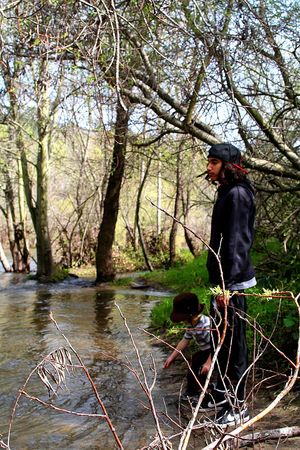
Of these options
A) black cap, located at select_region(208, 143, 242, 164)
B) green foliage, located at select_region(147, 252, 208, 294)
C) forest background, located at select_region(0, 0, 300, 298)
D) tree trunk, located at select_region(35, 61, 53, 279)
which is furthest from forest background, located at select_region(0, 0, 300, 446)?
tree trunk, located at select_region(35, 61, 53, 279)

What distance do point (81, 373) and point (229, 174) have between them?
2880 millimetres

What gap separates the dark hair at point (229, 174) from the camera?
165 inches

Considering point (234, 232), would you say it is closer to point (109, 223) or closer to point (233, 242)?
point (233, 242)

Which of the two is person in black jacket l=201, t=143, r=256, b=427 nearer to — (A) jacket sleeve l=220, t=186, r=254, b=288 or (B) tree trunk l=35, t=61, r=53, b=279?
(A) jacket sleeve l=220, t=186, r=254, b=288

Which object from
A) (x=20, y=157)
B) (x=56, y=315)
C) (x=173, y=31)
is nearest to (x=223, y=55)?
(x=173, y=31)

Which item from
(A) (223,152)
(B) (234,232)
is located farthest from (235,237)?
(A) (223,152)

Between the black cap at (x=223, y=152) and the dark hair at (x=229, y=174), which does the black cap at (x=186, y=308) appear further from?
the black cap at (x=223, y=152)

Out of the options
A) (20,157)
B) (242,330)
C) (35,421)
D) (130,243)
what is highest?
(20,157)

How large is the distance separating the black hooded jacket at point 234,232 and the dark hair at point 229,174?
0.04 metres

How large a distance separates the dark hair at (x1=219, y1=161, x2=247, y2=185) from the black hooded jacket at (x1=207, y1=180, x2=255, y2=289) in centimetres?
4

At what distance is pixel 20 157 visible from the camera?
60.8ft

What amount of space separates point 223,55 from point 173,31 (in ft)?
2.64

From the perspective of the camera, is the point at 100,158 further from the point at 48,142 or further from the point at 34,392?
the point at 34,392

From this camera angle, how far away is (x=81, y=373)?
227 inches
